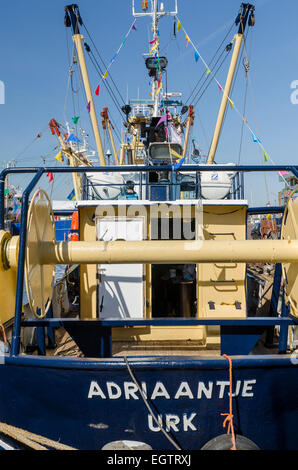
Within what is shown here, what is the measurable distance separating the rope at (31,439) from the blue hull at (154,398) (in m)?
0.14

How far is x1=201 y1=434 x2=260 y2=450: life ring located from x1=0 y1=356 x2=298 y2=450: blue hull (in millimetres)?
111

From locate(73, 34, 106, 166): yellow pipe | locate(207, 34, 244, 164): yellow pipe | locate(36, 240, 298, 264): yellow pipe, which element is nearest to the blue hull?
locate(36, 240, 298, 264): yellow pipe

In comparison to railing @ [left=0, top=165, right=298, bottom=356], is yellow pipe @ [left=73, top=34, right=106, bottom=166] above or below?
above

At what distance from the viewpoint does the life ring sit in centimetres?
330

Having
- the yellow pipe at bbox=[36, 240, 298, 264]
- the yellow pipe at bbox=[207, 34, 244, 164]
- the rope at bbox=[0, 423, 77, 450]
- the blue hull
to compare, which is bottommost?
the rope at bbox=[0, 423, 77, 450]

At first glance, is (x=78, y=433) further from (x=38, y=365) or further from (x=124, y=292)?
(x=124, y=292)

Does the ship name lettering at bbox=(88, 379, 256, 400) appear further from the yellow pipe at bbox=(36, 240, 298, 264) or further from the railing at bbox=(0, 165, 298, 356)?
the yellow pipe at bbox=(36, 240, 298, 264)

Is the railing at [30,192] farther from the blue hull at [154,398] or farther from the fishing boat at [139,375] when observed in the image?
the blue hull at [154,398]

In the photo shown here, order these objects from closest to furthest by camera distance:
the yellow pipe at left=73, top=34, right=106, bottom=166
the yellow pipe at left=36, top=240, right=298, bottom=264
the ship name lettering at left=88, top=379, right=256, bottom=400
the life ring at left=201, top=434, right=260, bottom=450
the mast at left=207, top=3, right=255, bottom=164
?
the life ring at left=201, top=434, right=260, bottom=450
the ship name lettering at left=88, top=379, right=256, bottom=400
the yellow pipe at left=36, top=240, right=298, bottom=264
the mast at left=207, top=3, right=255, bottom=164
the yellow pipe at left=73, top=34, right=106, bottom=166

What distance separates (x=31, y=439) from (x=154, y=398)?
128 cm

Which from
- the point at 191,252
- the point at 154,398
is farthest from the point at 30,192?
the point at 154,398

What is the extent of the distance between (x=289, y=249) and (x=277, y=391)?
4.69ft

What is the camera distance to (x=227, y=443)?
3316 millimetres
